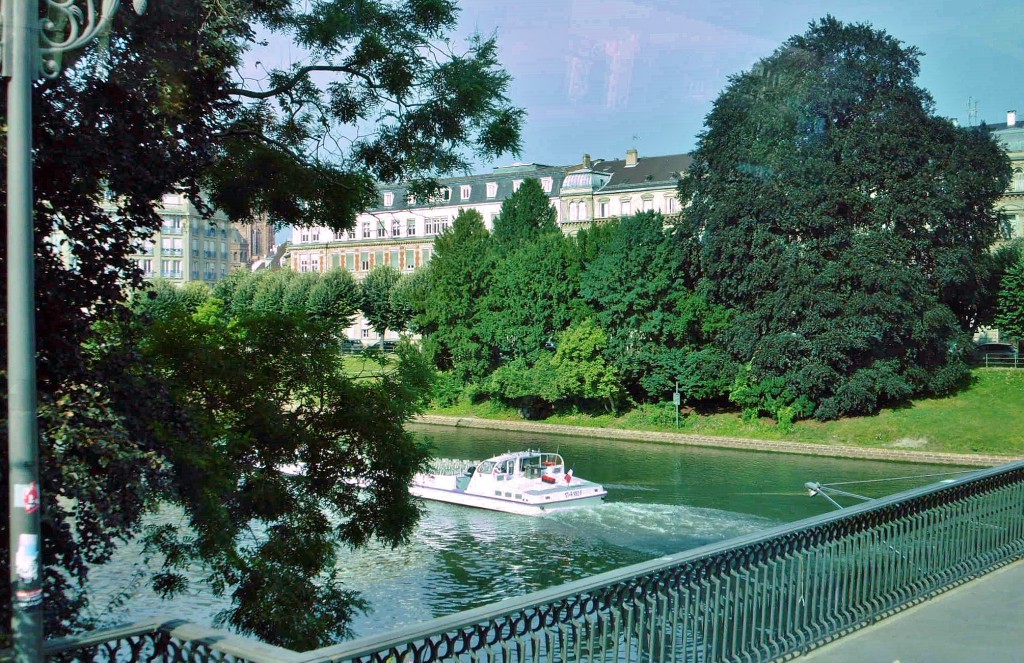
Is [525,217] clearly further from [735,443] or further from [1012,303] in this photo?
[1012,303]

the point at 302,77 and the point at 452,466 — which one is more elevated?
the point at 302,77

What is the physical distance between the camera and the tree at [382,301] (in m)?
72.4

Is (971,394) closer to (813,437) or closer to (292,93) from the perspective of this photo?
(813,437)

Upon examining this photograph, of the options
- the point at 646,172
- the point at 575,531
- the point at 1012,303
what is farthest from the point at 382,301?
the point at 575,531

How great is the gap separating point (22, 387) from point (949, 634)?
279 inches

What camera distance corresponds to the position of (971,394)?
153ft

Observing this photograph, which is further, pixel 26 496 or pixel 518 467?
pixel 518 467

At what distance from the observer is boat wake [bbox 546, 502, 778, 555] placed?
28.1m

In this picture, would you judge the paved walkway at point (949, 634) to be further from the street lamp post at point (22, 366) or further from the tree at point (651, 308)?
the tree at point (651, 308)

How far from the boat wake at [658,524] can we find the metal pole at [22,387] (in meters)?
23.0

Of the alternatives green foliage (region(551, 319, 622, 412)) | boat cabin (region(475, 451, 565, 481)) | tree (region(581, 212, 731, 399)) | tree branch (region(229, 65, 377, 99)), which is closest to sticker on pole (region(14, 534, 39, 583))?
tree branch (region(229, 65, 377, 99))

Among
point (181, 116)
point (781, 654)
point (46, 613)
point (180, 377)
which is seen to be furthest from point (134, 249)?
point (781, 654)

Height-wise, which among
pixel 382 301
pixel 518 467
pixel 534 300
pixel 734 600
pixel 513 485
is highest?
pixel 382 301

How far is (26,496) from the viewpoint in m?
5.00
